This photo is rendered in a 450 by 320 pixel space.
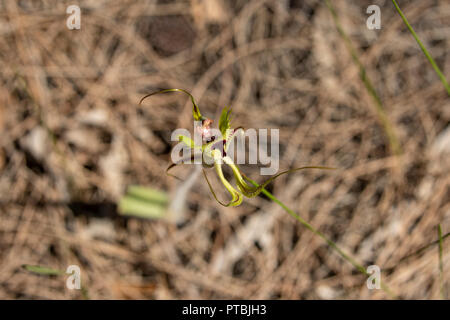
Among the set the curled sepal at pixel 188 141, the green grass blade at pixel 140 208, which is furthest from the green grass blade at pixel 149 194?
the curled sepal at pixel 188 141

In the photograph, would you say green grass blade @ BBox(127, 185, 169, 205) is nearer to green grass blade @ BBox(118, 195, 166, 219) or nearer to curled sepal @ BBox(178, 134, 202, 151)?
green grass blade @ BBox(118, 195, 166, 219)

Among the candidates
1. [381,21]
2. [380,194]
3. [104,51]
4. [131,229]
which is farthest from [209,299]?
[381,21]

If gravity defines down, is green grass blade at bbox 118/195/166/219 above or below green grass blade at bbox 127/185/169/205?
below

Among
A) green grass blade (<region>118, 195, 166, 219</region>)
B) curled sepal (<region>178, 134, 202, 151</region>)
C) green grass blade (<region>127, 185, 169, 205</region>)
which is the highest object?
green grass blade (<region>127, 185, 169, 205</region>)

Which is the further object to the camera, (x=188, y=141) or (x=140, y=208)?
(x=140, y=208)

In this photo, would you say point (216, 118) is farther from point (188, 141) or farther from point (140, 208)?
point (188, 141)

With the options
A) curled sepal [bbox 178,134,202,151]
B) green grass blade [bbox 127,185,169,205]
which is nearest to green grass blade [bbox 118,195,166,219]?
green grass blade [bbox 127,185,169,205]

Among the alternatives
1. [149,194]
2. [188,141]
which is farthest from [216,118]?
[188,141]

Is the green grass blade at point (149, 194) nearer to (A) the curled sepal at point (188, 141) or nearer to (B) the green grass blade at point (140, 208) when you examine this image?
(B) the green grass blade at point (140, 208)
